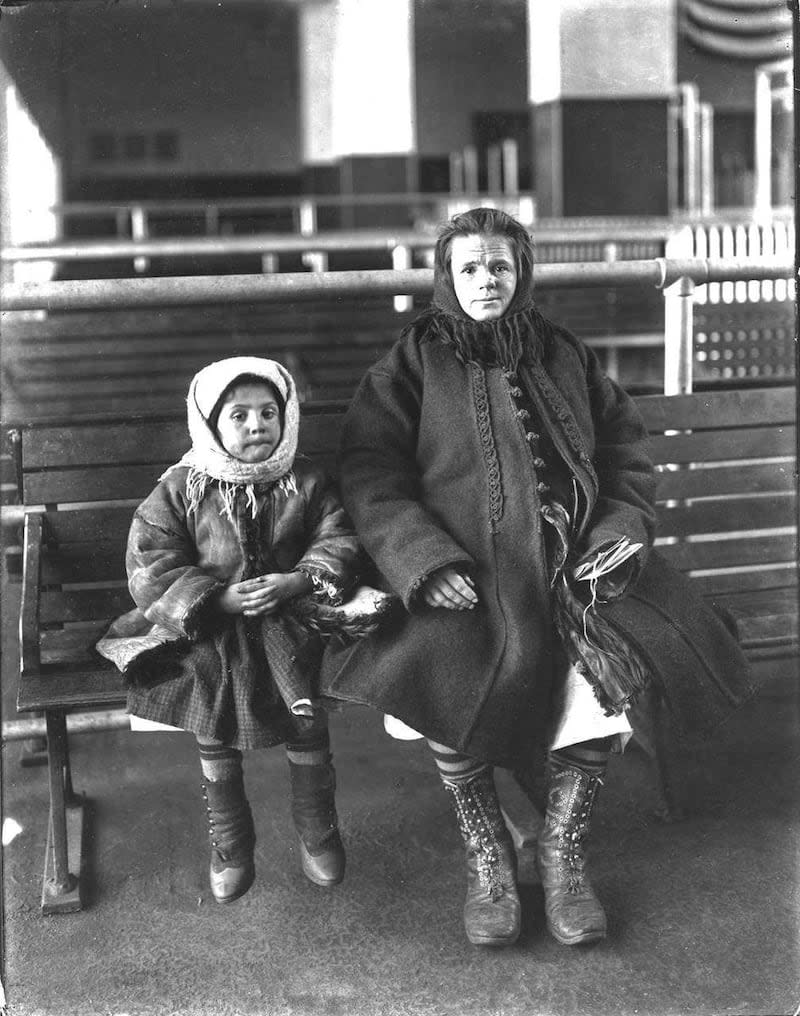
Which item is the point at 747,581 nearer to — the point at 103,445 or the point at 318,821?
the point at 318,821

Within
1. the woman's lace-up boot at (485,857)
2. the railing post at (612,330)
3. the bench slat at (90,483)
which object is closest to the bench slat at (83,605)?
the bench slat at (90,483)

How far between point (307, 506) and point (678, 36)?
10.6 metres

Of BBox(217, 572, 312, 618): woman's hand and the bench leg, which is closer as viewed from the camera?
BBox(217, 572, 312, 618): woman's hand

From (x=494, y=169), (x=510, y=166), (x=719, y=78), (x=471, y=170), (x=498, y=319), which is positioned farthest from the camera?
(x=719, y=78)

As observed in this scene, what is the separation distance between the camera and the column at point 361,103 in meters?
13.1

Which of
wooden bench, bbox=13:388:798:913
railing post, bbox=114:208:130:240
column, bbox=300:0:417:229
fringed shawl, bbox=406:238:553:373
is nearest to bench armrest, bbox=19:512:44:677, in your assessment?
wooden bench, bbox=13:388:798:913

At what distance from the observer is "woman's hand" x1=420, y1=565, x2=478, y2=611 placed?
7.68ft

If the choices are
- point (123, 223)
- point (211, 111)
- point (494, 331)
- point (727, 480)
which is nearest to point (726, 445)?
point (727, 480)

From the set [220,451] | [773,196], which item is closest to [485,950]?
[220,451]

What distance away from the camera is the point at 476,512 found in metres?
2.45

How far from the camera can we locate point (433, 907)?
248 centimetres

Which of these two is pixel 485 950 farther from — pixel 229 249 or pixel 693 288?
pixel 229 249

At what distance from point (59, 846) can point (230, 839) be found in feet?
1.29

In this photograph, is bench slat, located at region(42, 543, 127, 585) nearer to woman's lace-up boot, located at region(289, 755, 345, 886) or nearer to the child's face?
the child's face
